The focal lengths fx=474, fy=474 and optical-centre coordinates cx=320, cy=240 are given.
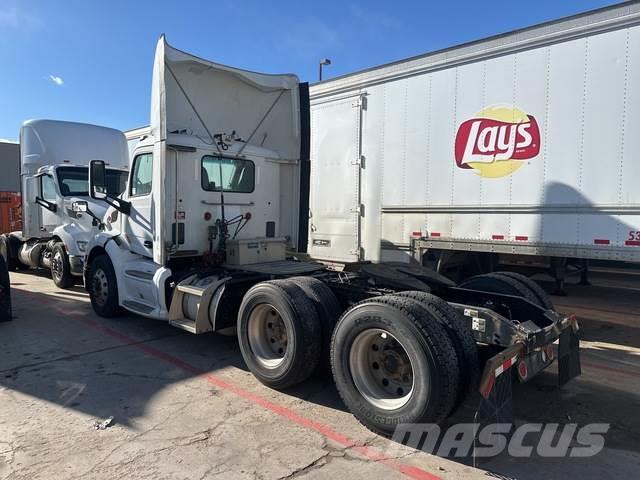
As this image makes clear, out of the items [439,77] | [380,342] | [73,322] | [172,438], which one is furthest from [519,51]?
[73,322]

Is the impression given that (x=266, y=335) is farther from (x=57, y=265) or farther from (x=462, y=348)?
(x=57, y=265)

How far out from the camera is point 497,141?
6551 mm

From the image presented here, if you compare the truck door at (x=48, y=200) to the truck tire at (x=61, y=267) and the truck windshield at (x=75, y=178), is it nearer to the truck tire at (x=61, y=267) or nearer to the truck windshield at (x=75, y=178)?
the truck windshield at (x=75, y=178)

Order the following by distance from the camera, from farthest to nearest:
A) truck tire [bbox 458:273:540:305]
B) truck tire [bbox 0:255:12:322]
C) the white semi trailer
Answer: truck tire [bbox 0:255:12:322], the white semi trailer, truck tire [bbox 458:273:540:305]

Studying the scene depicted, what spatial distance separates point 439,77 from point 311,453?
5.75 m

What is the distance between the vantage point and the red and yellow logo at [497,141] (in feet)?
20.7

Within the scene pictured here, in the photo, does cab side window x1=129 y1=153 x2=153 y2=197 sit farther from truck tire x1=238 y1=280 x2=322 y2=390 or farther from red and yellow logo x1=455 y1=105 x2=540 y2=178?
red and yellow logo x1=455 y1=105 x2=540 y2=178

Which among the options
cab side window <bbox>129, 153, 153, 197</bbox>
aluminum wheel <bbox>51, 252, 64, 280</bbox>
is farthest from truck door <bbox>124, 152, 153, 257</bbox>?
aluminum wheel <bbox>51, 252, 64, 280</bbox>

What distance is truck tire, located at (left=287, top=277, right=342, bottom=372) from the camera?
14.6ft

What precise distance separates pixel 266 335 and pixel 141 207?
2714mm

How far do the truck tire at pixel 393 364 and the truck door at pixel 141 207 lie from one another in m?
3.38

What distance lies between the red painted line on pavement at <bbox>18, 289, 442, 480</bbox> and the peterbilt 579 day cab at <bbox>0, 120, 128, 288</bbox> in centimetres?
341

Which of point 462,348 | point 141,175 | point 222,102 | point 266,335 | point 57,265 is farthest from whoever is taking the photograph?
point 57,265

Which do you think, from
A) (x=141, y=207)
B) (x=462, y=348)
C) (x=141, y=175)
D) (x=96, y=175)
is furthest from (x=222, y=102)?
(x=462, y=348)
